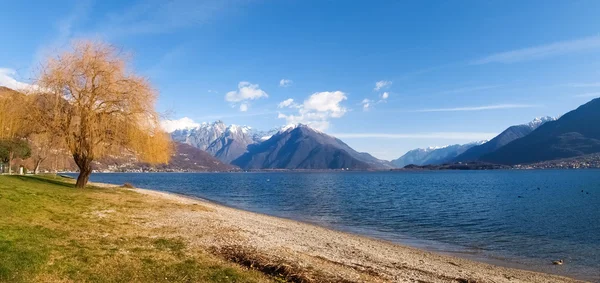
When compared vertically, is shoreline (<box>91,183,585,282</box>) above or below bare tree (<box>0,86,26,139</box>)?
below

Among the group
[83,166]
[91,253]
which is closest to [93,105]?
[83,166]

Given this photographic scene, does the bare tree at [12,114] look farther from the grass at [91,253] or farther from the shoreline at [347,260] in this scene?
the shoreline at [347,260]

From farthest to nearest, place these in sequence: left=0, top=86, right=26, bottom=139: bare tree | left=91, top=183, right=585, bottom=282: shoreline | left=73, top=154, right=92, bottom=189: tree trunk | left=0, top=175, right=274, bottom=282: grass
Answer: left=73, top=154, right=92, bottom=189: tree trunk → left=0, top=86, right=26, bottom=139: bare tree → left=91, top=183, right=585, bottom=282: shoreline → left=0, top=175, right=274, bottom=282: grass

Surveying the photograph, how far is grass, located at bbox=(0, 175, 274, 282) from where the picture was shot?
13266mm

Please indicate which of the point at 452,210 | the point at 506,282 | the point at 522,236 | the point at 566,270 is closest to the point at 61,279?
the point at 506,282

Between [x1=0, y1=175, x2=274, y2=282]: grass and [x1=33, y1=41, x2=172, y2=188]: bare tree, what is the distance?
647 inches

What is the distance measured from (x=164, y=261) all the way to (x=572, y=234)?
41.4m

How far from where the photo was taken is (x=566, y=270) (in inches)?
1017

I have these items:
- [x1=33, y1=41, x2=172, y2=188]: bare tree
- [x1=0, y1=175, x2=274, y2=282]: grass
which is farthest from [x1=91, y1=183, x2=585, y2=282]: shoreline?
[x1=33, y1=41, x2=172, y2=188]: bare tree

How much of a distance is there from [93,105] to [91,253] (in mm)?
28870

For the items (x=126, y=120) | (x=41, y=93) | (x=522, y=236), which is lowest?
(x=522, y=236)

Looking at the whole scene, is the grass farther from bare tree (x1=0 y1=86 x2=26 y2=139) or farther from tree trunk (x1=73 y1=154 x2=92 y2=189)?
bare tree (x1=0 y1=86 x2=26 y2=139)

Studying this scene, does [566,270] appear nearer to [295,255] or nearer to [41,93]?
[295,255]

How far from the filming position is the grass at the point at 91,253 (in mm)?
13266
